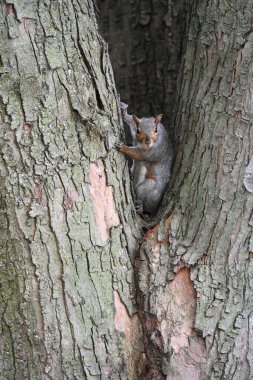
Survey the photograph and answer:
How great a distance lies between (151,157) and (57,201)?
1.05 m

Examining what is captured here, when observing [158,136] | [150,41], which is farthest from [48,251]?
[150,41]

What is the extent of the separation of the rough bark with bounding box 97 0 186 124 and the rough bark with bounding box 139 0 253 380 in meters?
1.18

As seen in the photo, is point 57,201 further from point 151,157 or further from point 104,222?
point 151,157

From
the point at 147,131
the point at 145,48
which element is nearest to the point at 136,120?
the point at 147,131

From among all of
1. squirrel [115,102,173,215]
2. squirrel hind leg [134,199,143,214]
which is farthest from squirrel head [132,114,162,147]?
squirrel hind leg [134,199,143,214]

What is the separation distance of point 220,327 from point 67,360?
2.25ft

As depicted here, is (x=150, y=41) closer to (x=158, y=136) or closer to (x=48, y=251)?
(x=158, y=136)

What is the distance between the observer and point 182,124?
2805 mm

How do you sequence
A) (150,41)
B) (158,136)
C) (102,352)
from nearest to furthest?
(102,352) → (158,136) → (150,41)

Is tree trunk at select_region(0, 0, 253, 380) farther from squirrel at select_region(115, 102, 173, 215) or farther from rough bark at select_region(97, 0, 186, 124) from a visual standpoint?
rough bark at select_region(97, 0, 186, 124)

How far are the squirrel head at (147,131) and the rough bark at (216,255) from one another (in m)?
0.68

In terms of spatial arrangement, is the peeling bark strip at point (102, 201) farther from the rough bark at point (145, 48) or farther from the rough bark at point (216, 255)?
the rough bark at point (145, 48)

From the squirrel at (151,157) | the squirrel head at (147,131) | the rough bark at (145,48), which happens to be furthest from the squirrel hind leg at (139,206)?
the rough bark at (145,48)

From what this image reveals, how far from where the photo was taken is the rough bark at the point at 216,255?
2453 millimetres
